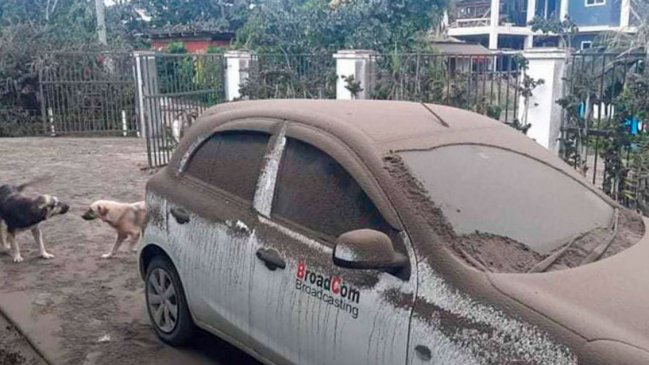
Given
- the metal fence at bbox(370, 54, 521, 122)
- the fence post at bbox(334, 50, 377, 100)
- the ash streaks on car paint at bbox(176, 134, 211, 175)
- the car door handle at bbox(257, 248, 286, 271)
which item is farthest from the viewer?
the fence post at bbox(334, 50, 377, 100)

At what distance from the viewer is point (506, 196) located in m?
2.99

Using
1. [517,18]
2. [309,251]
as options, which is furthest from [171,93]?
[517,18]

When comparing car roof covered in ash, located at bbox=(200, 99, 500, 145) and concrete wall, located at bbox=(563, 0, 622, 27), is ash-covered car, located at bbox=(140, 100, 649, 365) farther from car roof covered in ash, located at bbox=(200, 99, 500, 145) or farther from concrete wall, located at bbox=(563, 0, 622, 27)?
concrete wall, located at bbox=(563, 0, 622, 27)

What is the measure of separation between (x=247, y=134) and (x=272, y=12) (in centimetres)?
1640

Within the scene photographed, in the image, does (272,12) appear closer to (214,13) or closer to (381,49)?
(381,49)

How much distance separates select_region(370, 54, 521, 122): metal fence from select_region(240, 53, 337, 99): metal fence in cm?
158

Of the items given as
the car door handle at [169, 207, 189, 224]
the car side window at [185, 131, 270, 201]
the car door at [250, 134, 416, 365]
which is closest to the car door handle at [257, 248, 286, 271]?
the car door at [250, 134, 416, 365]

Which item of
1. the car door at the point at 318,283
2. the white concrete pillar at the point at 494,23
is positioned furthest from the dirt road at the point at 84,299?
the white concrete pillar at the point at 494,23

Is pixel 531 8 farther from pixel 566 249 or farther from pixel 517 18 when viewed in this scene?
pixel 566 249

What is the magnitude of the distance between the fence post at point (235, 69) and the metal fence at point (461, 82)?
164 inches

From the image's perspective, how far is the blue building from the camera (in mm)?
32688

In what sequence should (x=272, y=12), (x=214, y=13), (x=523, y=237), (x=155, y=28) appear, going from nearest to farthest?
(x=523, y=237) < (x=272, y=12) < (x=155, y=28) < (x=214, y=13)

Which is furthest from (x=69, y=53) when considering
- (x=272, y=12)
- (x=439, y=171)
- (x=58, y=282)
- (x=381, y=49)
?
(x=439, y=171)

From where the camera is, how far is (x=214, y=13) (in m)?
31.7
